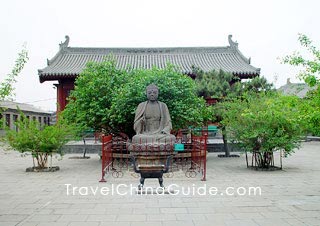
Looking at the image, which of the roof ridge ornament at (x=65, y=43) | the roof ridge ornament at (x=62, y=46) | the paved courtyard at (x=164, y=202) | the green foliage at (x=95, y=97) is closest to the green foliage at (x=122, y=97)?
the green foliage at (x=95, y=97)

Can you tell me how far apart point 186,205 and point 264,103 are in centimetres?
644

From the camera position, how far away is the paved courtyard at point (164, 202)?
5.71 meters

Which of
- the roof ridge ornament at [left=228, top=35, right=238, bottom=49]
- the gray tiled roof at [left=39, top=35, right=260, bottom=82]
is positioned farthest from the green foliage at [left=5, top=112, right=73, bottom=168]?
the roof ridge ornament at [left=228, top=35, right=238, bottom=49]

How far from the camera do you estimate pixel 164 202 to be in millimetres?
6973

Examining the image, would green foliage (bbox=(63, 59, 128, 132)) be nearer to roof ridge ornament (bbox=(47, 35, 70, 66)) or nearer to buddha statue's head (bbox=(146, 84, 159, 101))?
buddha statue's head (bbox=(146, 84, 159, 101))

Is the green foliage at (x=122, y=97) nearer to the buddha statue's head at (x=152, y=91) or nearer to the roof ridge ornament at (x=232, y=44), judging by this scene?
the buddha statue's head at (x=152, y=91)

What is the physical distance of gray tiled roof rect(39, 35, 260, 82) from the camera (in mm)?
25250

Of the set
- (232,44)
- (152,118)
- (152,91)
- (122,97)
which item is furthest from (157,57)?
(152,91)

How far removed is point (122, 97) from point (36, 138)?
10.6ft

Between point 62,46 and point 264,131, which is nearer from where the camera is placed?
point 264,131

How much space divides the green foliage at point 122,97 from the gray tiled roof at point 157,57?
10589 mm

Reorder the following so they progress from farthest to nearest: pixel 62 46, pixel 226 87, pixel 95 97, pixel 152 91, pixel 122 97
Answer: pixel 62 46, pixel 226 87, pixel 95 97, pixel 122 97, pixel 152 91

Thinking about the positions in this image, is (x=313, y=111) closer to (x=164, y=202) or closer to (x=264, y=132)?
(x=164, y=202)

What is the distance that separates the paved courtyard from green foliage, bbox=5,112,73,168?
4.01ft
